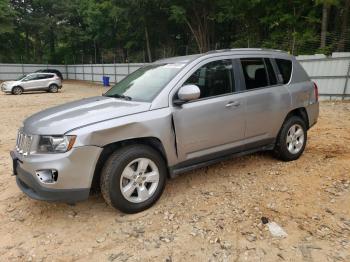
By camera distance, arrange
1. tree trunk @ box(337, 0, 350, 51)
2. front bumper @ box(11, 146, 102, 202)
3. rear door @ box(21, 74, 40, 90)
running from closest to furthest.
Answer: front bumper @ box(11, 146, 102, 202) → tree trunk @ box(337, 0, 350, 51) → rear door @ box(21, 74, 40, 90)

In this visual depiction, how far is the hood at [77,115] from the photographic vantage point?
10.1 feet

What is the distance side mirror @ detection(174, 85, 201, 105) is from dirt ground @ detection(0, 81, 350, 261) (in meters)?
1.21

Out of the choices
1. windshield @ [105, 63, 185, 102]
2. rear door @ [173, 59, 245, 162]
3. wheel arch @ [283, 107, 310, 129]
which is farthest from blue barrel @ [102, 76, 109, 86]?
rear door @ [173, 59, 245, 162]

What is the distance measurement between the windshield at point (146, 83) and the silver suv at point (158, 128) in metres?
0.02

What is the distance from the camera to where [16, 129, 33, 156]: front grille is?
3.17 m

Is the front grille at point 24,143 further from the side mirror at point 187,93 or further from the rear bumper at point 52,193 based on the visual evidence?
the side mirror at point 187,93

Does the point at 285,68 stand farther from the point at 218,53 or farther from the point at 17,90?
the point at 17,90

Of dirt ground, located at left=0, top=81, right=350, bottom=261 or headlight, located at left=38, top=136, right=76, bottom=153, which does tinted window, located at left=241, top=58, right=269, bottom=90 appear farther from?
headlight, located at left=38, top=136, right=76, bottom=153

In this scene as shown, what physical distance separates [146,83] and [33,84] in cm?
1895

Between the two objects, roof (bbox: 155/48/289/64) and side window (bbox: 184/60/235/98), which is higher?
roof (bbox: 155/48/289/64)

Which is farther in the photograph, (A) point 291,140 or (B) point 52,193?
(A) point 291,140

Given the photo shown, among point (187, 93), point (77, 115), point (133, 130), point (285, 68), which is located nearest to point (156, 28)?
point (285, 68)

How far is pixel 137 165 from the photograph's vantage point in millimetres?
3357

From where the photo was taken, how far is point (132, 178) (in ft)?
10.9
